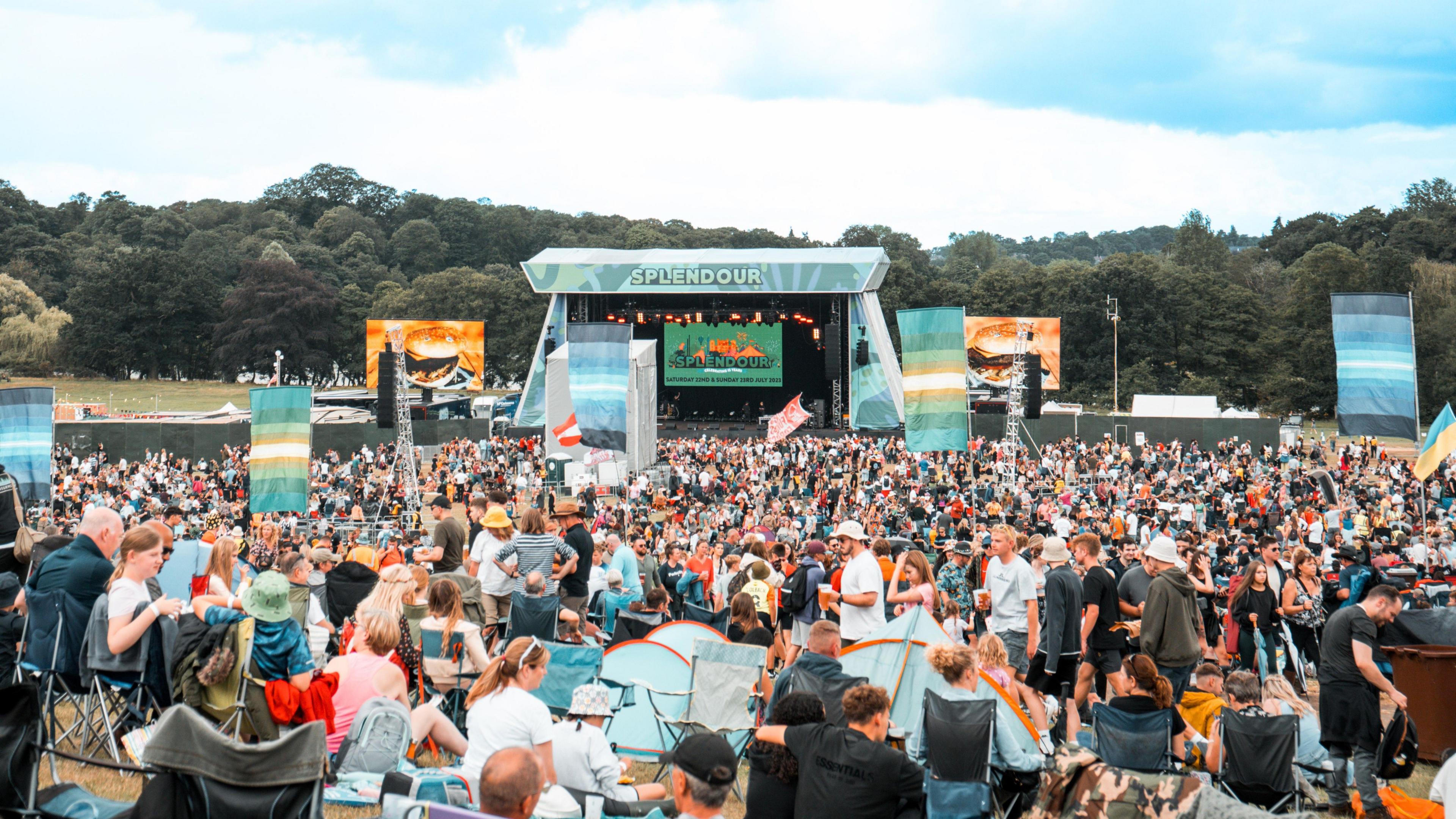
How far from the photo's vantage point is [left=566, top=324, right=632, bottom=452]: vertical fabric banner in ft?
48.3

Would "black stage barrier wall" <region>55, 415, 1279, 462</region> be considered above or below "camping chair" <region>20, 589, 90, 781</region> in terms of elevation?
below

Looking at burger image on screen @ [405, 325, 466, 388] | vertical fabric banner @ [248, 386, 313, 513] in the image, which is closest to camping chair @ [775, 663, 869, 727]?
vertical fabric banner @ [248, 386, 313, 513]

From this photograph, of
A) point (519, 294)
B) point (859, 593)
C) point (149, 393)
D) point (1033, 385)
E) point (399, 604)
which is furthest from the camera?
point (519, 294)

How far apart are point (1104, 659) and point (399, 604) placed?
4.25m

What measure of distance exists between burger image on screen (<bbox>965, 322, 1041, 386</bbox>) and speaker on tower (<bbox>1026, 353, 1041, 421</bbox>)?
11.5 meters

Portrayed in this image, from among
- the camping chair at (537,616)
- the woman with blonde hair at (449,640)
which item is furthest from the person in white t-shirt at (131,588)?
the camping chair at (537,616)

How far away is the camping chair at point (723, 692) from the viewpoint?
227 inches

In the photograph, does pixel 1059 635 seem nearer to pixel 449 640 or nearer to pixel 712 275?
pixel 449 640

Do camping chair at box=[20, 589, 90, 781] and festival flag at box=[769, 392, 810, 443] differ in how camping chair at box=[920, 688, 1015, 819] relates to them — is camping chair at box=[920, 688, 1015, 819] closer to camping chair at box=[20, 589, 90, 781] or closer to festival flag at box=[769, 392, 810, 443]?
camping chair at box=[20, 589, 90, 781]

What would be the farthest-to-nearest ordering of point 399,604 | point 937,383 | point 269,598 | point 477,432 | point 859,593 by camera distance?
point 477,432, point 937,383, point 859,593, point 399,604, point 269,598

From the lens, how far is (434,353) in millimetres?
40906

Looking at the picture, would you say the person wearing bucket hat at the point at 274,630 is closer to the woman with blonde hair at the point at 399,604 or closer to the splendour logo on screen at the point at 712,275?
the woman with blonde hair at the point at 399,604

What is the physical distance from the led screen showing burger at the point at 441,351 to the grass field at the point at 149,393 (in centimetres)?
1452

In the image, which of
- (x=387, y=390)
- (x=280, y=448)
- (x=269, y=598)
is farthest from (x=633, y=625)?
(x=387, y=390)
